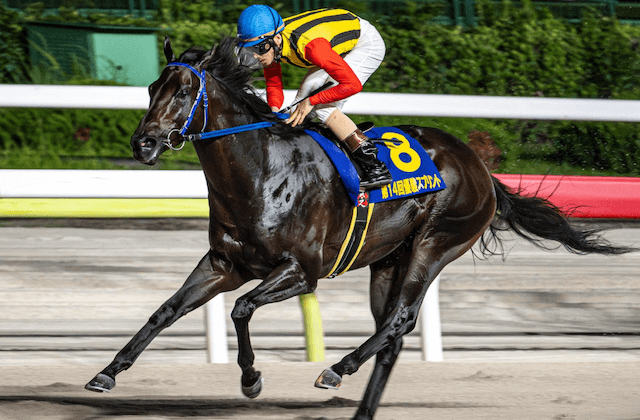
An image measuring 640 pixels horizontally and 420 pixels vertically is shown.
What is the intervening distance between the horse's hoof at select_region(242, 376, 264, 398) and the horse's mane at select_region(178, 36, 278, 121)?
3.21 feet

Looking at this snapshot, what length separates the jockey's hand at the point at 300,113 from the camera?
321 centimetres

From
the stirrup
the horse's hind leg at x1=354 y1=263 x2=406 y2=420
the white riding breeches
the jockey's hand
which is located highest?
the white riding breeches

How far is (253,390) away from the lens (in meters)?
3.14

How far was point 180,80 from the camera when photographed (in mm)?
2910

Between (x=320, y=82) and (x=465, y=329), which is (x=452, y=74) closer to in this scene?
(x=465, y=329)

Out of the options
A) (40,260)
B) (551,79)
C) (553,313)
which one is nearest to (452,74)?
(551,79)

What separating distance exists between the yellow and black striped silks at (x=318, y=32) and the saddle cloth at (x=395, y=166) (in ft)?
1.08

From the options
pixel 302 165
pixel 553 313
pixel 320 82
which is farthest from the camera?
pixel 553 313

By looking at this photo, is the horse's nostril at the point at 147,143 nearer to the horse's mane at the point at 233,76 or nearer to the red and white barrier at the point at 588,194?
the horse's mane at the point at 233,76

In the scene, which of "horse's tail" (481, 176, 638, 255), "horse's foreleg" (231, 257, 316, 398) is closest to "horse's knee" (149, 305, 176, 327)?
"horse's foreleg" (231, 257, 316, 398)

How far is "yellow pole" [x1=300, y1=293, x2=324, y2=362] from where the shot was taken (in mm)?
3756

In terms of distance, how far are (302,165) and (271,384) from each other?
942mm

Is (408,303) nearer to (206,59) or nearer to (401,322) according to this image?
(401,322)

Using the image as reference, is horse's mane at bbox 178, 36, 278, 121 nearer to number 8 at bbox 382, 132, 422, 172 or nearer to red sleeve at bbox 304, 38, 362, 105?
red sleeve at bbox 304, 38, 362, 105
